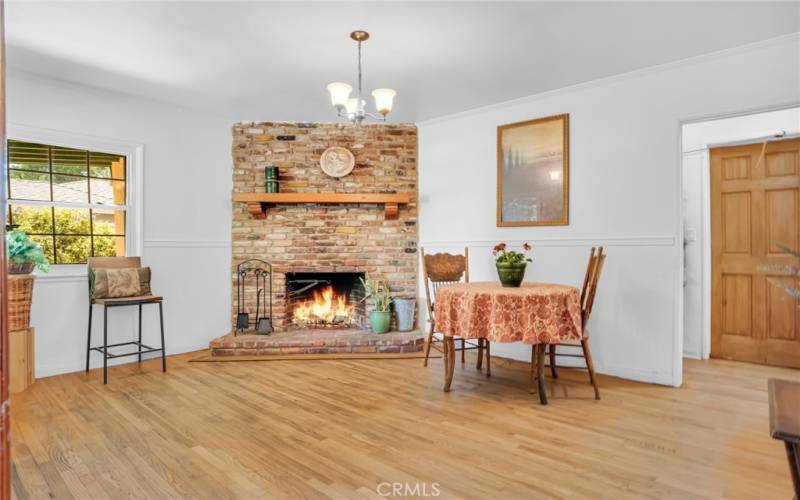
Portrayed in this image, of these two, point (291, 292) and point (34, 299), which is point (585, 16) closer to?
point (291, 292)

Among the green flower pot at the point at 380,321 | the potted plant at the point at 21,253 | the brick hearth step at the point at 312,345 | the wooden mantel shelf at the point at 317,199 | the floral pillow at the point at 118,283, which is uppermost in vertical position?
the wooden mantel shelf at the point at 317,199

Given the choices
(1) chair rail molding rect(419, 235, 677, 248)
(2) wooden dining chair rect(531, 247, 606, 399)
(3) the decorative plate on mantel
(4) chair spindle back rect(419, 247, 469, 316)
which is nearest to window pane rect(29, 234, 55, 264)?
(3) the decorative plate on mantel

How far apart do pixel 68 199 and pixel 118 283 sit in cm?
93

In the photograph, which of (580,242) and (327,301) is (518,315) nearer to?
(580,242)

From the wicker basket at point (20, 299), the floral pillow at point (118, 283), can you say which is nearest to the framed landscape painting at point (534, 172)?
the floral pillow at point (118, 283)

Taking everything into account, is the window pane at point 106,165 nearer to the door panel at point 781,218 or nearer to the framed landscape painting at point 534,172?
the framed landscape painting at point 534,172

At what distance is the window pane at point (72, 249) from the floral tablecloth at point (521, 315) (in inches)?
131

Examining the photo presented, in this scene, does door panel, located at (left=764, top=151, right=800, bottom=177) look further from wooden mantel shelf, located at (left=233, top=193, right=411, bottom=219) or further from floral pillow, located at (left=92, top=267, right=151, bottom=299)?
floral pillow, located at (left=92, top=267, right=151, bottom=299)

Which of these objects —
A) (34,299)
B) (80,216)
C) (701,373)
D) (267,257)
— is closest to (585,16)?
(701,373)

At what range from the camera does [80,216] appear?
406 cm

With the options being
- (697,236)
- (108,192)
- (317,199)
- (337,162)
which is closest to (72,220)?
(108,192)

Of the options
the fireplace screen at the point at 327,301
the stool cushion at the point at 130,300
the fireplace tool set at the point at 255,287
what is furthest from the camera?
the fireplace screen at the point at 327,301

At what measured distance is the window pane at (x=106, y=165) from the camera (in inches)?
163

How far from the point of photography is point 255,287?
502 centimetres
